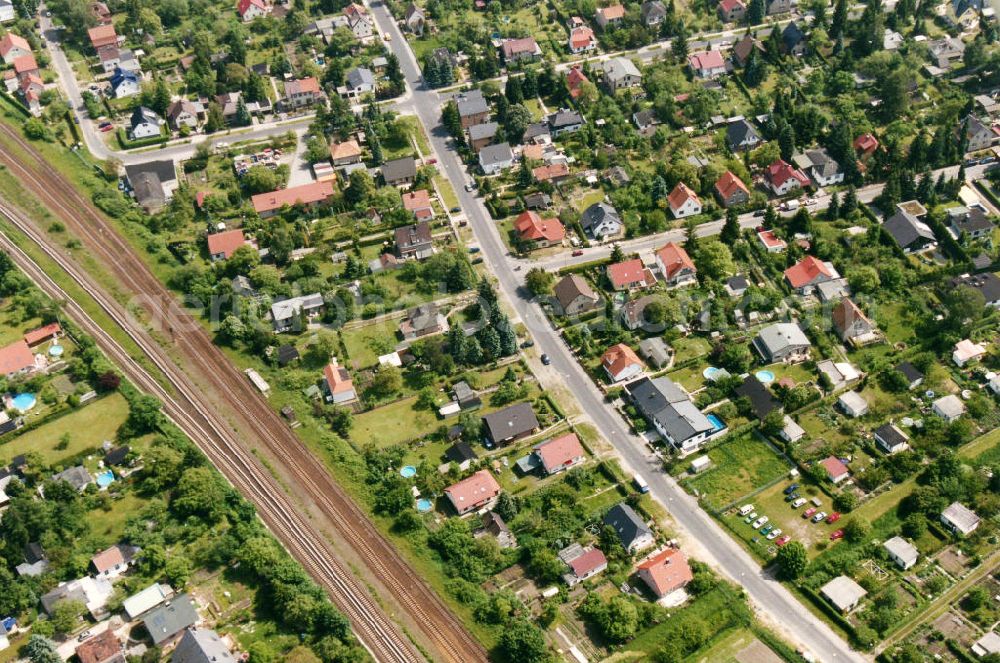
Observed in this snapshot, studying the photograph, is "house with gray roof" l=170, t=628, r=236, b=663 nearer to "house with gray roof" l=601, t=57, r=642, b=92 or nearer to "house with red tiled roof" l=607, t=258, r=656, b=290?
"house with red tiled roof" l=607, t=258, r=656, b=290

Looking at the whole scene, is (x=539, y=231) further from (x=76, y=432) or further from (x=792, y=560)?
(x=76, y=432)

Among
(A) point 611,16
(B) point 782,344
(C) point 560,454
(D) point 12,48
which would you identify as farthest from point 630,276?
(D) point 12,48

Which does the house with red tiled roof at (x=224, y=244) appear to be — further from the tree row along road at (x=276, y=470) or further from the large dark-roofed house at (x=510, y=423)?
the large dark-roofed house at (x=510, y=423)

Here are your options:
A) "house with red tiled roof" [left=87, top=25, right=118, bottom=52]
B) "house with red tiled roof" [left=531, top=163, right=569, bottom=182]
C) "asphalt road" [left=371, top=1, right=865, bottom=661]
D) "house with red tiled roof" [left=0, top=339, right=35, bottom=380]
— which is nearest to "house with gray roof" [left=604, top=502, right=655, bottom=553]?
"asphalt road" [left=371, top=1, right=865, bottom=661]

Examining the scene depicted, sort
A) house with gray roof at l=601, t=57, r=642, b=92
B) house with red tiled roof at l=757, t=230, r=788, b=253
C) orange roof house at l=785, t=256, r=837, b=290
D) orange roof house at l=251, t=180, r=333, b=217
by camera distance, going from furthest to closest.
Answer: house with gray roof at l=601, t=57, r=642, b=92
orange roof house at l=251, t=180, r=333, b=217
house with red tiled roof at l=757, t=230, r=788, b=253
orange roof house at l=785, t=256, r=837, b=290

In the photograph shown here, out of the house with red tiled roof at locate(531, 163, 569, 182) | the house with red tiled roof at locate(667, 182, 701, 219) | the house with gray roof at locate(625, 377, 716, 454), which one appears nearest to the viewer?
the house with gray roof at locate(625, 377, 716, 454)

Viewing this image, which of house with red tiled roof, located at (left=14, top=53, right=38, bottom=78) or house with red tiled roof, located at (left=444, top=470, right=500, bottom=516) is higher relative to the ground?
house with red tiled roof, located at (left=14, top=53, right=38, bottom=78)
